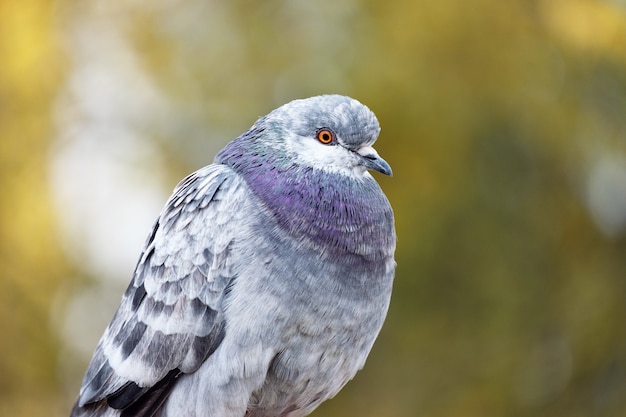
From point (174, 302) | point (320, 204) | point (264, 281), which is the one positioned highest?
point (320, 204)

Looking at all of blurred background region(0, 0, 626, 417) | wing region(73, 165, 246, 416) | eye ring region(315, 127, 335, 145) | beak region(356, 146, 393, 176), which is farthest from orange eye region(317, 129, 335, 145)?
blurred background region(0, 0, 626, 417)

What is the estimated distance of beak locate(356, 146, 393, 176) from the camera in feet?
13.3

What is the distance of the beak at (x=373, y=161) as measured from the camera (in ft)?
13.3

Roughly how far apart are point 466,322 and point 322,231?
5543 millimetres

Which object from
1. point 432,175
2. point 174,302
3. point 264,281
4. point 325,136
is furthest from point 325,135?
point 432,175

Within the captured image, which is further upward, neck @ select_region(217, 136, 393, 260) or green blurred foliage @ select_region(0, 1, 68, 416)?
neck @ select_region(217, 136, 393, 260)

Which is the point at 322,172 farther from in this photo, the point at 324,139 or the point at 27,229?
the point at 27,229

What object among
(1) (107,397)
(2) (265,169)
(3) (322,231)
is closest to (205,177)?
(2) (265,169)

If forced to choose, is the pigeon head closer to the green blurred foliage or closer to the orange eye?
the orange eye

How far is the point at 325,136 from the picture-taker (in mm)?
4066

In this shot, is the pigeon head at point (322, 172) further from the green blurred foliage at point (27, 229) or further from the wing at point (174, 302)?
the green blurred foliage at point (27, 229)

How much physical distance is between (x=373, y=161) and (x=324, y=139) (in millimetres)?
280

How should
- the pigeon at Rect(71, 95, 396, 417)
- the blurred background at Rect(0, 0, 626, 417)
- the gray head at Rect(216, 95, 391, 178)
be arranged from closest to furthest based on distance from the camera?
the pigeon at Rect(71, 95, 396, 417) → the gray head at Rect(216, 95, 391, 178) → the blurred background at Rect(0, 0, 626, 417)

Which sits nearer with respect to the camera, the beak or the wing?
the wing
